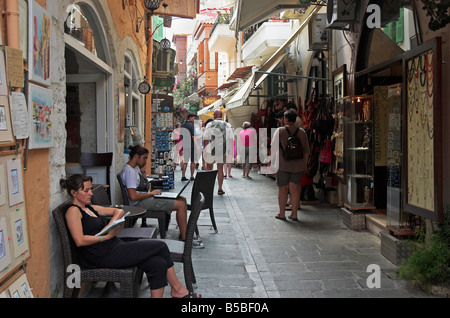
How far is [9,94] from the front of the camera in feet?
10.4

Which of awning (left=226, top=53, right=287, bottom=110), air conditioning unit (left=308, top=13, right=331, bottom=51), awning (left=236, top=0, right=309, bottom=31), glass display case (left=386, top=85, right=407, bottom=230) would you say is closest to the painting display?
glass display case (left=386, top=85, right=407, bottom=230)

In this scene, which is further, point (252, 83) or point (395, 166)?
point (252, 83)

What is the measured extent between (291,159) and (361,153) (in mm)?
1188

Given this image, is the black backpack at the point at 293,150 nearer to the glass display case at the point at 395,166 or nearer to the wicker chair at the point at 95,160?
the glass display case at the point at 395,166

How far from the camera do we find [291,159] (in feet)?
27.4

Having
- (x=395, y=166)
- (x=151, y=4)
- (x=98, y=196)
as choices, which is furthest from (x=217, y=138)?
(x=98, y=196)

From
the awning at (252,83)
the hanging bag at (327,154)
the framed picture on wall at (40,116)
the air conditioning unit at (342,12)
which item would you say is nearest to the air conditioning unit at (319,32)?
the awning at (252,83)

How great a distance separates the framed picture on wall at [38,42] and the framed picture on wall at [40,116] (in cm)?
10

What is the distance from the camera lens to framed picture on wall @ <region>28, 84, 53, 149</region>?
367cm

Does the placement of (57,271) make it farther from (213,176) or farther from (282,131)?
(282,131)

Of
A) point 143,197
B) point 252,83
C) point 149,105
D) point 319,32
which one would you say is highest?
point 319,32

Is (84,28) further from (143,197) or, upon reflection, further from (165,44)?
(165,44)

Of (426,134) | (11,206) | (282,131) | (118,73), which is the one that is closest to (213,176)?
(282,131)

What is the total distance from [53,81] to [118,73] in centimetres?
385
